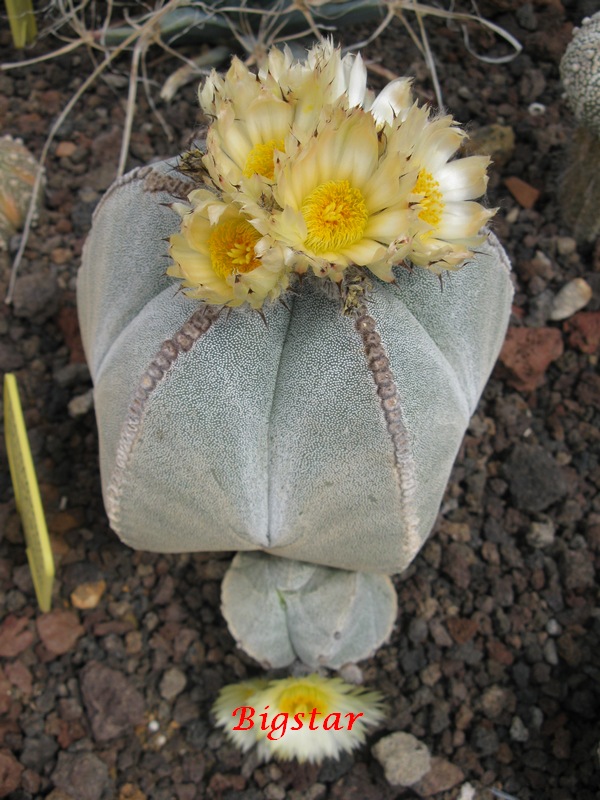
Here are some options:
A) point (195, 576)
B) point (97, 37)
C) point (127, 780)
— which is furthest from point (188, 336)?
point (97, 37)

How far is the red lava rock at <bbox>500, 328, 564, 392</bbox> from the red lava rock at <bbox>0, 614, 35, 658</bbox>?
885 mm

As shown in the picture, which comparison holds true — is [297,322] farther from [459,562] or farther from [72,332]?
[72,332]

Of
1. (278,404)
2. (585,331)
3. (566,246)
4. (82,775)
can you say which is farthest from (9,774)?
(566,246)

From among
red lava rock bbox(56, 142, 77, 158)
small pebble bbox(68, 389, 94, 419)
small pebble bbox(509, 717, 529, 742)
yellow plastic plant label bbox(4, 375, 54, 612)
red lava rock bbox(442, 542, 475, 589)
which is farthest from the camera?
red lava rock bbox(56, 142, 77, 158)

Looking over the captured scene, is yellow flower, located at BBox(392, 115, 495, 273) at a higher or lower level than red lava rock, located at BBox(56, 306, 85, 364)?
higher

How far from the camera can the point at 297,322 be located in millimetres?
931

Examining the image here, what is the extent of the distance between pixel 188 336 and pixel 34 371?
0.69 m

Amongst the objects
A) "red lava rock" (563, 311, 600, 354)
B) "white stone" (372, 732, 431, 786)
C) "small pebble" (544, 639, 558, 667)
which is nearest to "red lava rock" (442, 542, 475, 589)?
"small pebble" (544, 639, 558, 667)

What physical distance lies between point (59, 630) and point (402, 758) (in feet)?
1.76

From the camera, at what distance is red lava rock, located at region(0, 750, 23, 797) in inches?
45.6

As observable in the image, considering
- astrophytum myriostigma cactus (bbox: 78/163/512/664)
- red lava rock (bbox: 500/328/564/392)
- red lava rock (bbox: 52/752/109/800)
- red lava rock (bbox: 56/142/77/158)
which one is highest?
astrophytum myriostigma cactus (bbox: 78/163/512/664)

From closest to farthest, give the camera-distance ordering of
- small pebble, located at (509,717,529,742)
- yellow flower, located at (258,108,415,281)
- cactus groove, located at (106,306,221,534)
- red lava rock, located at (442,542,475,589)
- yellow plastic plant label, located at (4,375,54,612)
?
yellow flower, located at (258,108,415,281) < cactus groove, located at (106,306,221,534) < yellow plastic plant label, located at (4,375,54,612) < small pebble, located at (509,717,529,742) < red lava rock, located at (442,542,475,589)

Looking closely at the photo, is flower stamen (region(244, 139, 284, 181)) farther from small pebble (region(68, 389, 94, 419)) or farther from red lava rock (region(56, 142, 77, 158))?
red lava rock (region(56, 142, 77, 158))

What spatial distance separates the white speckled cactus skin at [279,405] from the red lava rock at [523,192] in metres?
0.62
